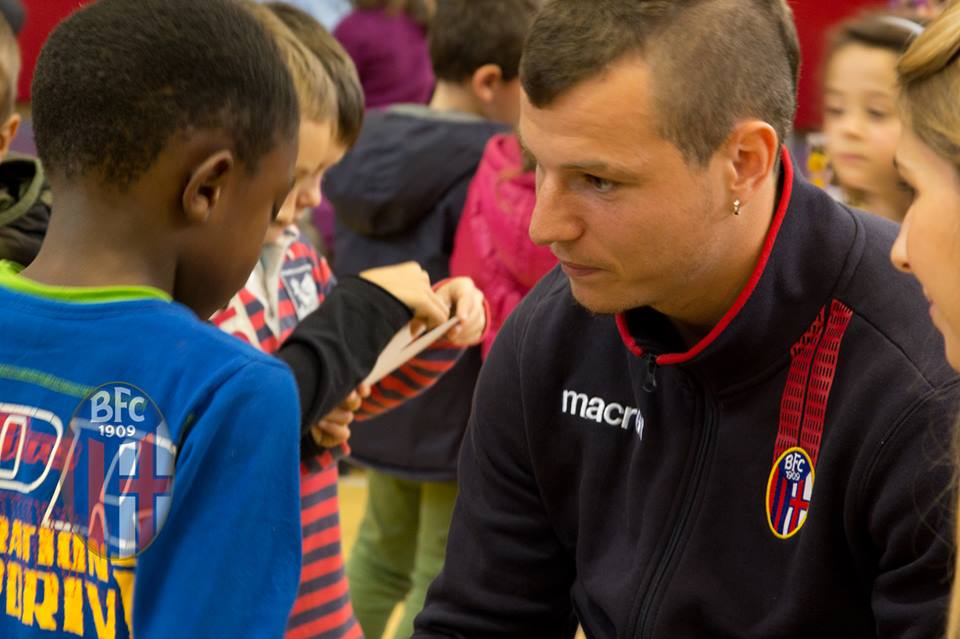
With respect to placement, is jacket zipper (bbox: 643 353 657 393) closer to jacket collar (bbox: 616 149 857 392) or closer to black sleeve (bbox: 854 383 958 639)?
jacket collar (bbox: 616 149 857 392)

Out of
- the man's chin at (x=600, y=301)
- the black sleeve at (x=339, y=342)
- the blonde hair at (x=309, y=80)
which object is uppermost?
the blonde hair at (x=309, y=80)

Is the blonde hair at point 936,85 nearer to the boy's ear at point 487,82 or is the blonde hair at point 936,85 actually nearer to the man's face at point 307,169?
the man's face at point 307,169

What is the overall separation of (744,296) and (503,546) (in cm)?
50

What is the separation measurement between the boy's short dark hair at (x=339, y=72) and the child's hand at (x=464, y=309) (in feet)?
1.00

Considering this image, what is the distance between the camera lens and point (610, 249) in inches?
58.7

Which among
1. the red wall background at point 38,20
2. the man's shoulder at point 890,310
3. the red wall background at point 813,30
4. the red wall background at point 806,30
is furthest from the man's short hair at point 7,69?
the red wall background at point 813,30

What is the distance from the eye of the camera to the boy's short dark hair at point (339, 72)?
6.55 ft

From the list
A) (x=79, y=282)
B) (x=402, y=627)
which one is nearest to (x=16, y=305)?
(x=79, y=282)

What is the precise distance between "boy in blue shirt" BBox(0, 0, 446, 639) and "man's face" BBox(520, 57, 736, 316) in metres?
0.40

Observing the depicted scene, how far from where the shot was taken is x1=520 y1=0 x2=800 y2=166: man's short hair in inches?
57.1

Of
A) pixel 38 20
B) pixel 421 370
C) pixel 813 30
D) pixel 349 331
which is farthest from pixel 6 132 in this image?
pixel 813 30

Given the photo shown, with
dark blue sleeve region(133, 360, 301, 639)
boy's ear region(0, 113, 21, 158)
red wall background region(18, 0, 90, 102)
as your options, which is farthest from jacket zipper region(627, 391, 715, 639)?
red wall background region(18, 0, 90, 102)

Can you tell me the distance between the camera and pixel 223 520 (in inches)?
44.6

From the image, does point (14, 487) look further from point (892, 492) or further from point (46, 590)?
point (892, 492)
